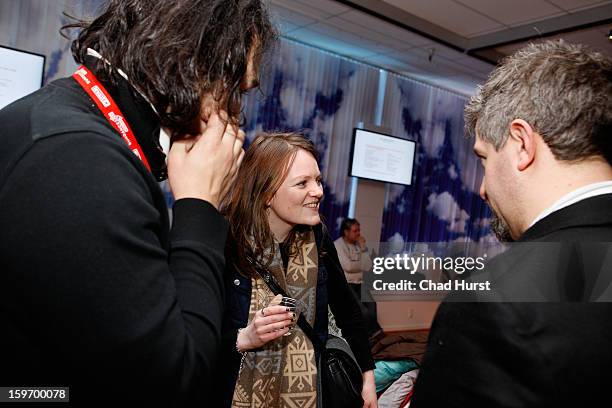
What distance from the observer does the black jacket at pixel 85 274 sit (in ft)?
1.90

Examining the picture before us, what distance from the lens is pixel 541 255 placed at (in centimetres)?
73

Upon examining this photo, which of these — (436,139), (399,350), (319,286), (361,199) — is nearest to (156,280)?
(319,286)

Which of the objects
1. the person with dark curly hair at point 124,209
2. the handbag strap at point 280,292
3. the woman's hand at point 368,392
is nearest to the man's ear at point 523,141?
the person with dark curly hair at point 124,209

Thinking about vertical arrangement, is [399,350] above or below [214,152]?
below

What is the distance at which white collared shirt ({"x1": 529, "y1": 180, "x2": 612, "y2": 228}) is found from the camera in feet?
2.53

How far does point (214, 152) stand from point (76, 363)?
0.39 meters

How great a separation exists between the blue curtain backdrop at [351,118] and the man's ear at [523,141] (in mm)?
3688

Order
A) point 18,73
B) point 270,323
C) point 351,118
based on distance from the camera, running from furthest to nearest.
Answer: point 351,118 < point 18,73 < point 270,323

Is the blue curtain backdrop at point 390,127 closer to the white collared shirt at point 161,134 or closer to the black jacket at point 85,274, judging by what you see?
the white collared shirt at point 161,134

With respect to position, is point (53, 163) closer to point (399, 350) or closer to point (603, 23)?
point (399, 350)

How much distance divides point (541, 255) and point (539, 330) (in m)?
0.12

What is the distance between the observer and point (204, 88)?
805 millimetres

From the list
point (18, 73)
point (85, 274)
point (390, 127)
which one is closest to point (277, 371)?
point (85, 274)

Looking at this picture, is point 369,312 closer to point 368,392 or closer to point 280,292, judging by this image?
point 368,392
